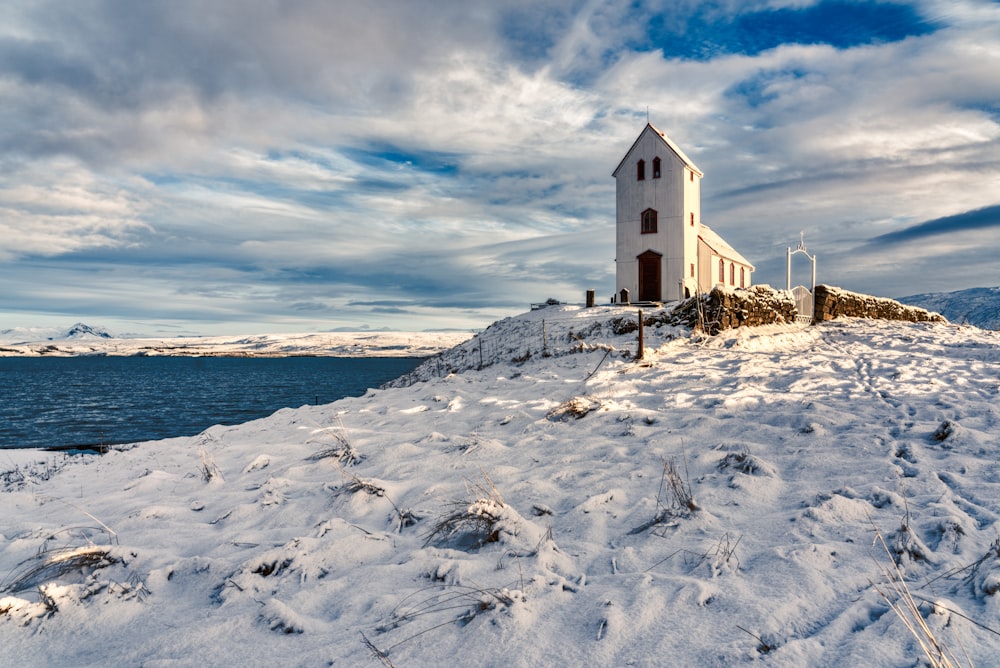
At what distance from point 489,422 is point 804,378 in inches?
268

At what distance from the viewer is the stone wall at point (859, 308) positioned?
22.1 m

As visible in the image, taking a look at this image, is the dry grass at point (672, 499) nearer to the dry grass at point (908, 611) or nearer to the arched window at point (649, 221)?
the dry grass at point (908, 611)

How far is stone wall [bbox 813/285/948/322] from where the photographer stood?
22125mm

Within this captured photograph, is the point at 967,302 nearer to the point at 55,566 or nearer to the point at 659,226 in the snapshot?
the point at 659,226

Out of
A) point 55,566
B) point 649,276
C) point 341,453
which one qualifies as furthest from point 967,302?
point 55,566

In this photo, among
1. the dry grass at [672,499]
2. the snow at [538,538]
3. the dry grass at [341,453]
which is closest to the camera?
the snow at [538,538]

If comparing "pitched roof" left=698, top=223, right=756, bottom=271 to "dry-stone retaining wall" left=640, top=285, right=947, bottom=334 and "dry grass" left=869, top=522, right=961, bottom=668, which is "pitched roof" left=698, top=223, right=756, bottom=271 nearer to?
"dry-stone retaining wall" left=640, top=285, right=947, bottom=334

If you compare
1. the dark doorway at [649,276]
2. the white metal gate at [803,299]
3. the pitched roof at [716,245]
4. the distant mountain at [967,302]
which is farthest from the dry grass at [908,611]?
the distant mountain at [967,302]

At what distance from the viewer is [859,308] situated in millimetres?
23469

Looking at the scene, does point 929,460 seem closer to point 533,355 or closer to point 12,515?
point 12,515

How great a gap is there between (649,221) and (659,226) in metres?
0.70

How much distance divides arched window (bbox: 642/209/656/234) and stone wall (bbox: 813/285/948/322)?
11.0 metres

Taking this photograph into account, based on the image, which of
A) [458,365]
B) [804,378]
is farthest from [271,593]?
[458,365]

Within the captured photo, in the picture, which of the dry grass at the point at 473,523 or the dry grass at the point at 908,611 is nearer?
the dry grass at the point at 908,611
